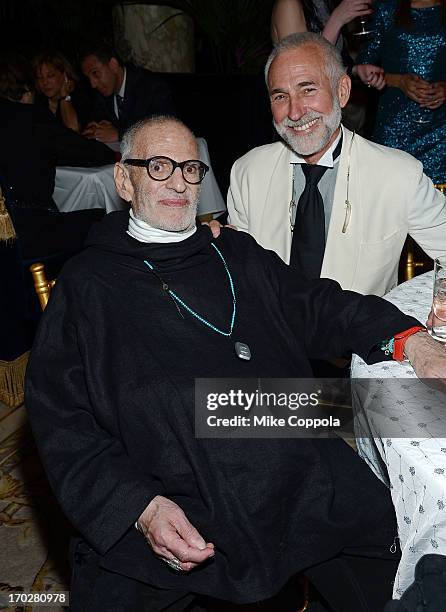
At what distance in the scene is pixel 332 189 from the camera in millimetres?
2480

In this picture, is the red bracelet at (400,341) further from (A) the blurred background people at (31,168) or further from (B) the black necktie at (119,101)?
(B) the black necktie at (119,101)

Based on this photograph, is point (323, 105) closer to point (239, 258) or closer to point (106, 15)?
point (239, 258)

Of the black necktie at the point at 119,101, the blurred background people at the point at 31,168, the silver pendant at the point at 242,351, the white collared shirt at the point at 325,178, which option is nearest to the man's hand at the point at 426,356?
the silver pendant at the point at 242,351

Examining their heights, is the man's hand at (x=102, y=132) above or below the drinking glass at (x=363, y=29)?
below

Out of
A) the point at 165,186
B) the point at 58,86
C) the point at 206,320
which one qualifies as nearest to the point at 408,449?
the point at 206,320

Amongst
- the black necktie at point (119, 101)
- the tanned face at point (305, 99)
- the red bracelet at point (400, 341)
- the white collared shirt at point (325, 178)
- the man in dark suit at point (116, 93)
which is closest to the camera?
the red bracelet at point (400, 341)

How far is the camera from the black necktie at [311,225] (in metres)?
2.46

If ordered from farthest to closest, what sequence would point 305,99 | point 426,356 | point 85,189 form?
point 85,189
point 305,99
point 426,356

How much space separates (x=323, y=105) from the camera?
236 centimetres

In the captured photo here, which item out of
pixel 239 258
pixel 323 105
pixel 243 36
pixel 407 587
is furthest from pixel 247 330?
pixel 243 36

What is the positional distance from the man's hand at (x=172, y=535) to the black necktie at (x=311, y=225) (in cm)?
112

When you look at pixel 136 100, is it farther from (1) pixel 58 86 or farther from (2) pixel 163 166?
(2) pixel 163 166

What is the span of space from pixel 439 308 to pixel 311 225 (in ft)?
2.47

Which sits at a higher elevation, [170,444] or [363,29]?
[363,29]
